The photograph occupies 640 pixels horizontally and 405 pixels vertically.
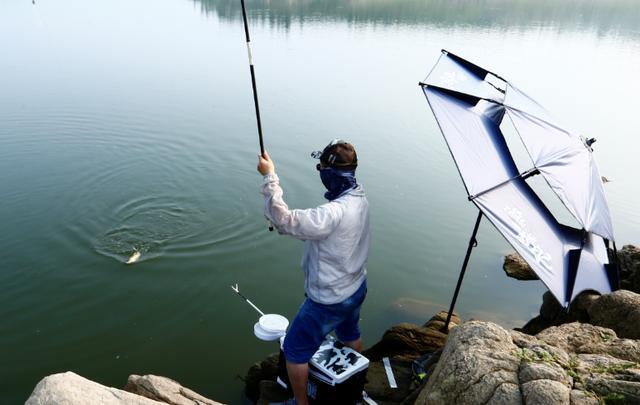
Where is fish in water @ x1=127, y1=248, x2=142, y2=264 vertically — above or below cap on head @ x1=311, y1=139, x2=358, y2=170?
below

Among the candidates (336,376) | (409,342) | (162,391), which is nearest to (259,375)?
(162,391)

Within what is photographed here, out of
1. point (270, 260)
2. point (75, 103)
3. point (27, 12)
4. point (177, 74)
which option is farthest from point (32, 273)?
point (27, 12)

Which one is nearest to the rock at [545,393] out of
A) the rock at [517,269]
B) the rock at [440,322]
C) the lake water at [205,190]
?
the rock at [440,322]

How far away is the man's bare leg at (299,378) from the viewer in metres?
3.86

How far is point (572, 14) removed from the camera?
5484 centimetres

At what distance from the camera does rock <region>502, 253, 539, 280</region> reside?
325 inches

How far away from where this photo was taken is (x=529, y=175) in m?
4.19

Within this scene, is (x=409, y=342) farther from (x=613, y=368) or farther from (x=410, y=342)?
(x=613, y=368)

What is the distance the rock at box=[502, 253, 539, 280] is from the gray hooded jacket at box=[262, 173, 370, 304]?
5.55m

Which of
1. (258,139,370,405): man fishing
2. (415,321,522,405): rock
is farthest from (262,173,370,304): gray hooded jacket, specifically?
(415,321,522,405): rock

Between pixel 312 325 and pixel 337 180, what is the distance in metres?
1.24

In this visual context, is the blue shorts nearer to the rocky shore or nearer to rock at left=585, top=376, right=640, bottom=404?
the rocky shore

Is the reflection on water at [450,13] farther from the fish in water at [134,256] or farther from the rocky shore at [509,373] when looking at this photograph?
the rocky shore at [509,373]

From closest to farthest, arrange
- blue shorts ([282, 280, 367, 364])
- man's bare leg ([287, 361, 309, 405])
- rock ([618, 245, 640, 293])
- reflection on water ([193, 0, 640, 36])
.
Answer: blue shorts ([282, 280, 367, 364])
man's bare leg ([287, 361, 309, 405])
rock ([618, 245, 640, 293])
reflection on water ([193, 0, 640, 36])
